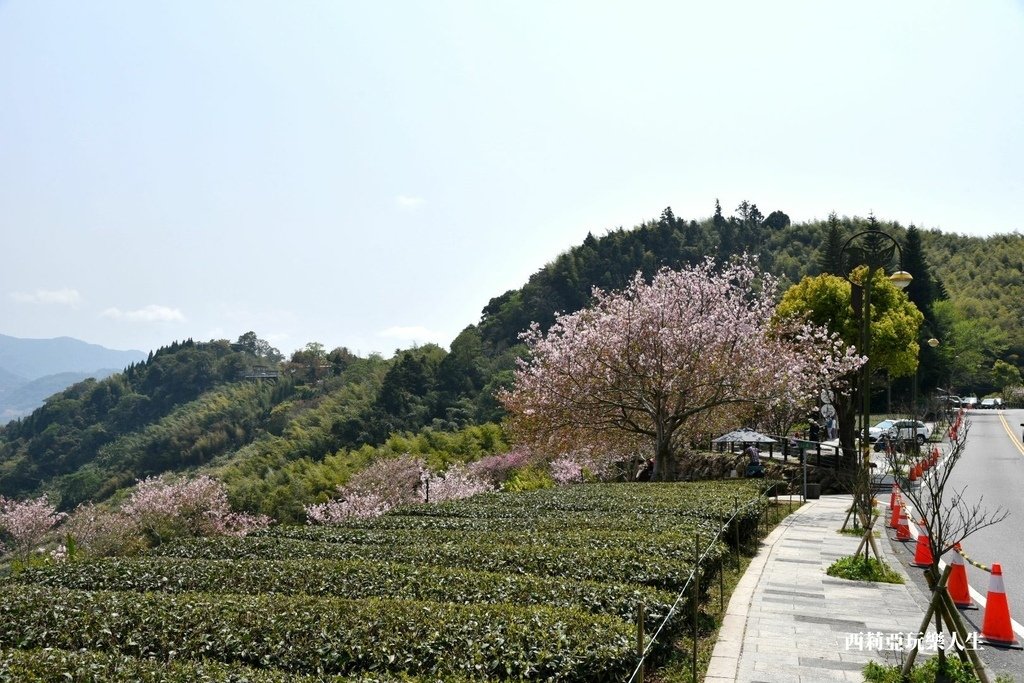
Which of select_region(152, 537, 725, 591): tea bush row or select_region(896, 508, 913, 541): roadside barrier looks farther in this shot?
Result: select_region(896, 508, 913, 541): roadside barrier

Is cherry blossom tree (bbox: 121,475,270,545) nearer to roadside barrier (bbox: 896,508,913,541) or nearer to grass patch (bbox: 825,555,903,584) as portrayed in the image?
roadside barrier (bbox: 896,508,913,541)

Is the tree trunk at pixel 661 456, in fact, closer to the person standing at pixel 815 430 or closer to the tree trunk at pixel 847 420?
the tree trunk at pixel 847 420

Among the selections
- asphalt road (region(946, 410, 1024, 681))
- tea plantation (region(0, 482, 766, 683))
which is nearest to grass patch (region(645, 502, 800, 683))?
tea plantation (region(0, 482, 766, 683))

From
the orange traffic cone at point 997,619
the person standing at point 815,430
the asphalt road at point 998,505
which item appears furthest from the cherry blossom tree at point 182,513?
the orange traffic cone at point 997,619

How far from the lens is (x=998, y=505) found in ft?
63.9

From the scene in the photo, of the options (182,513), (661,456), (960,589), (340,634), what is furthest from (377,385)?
(340,634)

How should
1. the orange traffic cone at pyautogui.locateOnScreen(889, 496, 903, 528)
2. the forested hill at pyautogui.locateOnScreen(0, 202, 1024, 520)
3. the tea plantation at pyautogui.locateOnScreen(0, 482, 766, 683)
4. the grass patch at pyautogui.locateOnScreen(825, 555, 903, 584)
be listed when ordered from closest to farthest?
the tea plantation at pyautogui.locateOnScreen(0, 482, 766, 683), the grass patch at pyautogui.locateOnScreen(825, 555, 903, 584), the orange traffic cone at pyautogui.locateOnScreen(889, 496, 903, 528), the forested hill at pyautogui.locateOnScreen(0, 202, 1024, 520)

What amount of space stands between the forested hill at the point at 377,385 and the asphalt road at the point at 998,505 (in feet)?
74.2

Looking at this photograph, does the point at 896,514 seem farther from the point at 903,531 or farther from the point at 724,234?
the point at 724,234

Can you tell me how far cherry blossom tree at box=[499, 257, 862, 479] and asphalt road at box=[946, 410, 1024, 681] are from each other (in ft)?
18.9

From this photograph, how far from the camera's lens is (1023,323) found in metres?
90.0

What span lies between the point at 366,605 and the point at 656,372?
1758 centimetres

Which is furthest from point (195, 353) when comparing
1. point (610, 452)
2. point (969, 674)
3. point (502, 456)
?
point (969, 674)

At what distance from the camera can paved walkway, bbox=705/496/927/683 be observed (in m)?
7.54
